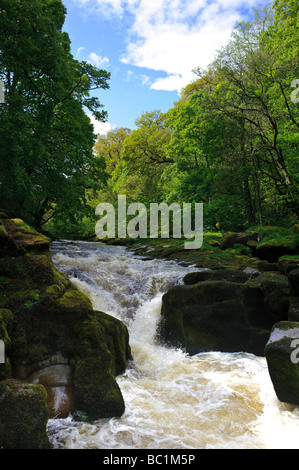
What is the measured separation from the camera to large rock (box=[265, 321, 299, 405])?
3947 mm

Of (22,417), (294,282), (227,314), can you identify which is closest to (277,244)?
(294,282)

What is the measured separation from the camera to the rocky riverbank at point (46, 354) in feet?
A: 9.48

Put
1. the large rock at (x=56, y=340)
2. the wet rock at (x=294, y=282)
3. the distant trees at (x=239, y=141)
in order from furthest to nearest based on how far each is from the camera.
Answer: the distant trees at (x=239, y=141) < the wet rock at (x=294, y=282) < the large rock at (x=56, y=340)

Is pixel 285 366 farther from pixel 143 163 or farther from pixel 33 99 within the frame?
pixel 143 163

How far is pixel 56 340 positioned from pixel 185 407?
2321 mm

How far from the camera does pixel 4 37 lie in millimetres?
7695

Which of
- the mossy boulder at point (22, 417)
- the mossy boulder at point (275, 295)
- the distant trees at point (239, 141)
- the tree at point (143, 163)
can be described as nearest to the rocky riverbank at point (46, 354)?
the mossy boulder at point (22, 417)

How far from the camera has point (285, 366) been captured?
13.1 feet

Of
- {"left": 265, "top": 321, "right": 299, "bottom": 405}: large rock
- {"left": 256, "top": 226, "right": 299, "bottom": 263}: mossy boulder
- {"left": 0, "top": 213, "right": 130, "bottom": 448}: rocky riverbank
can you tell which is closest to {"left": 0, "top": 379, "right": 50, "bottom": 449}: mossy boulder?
{"left": 0, "top": 213, "right": 130, "bottom": 448}: rocky riverbank

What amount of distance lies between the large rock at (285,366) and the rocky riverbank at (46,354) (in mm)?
2441

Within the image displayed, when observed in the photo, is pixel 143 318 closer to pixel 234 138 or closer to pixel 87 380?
pixel 87 380

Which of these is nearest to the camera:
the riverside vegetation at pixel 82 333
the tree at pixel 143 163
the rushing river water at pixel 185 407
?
the riverside vegetation at pixel 82 333

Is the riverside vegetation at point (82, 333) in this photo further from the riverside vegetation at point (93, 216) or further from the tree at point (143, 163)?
the tree at point (143, 163)
